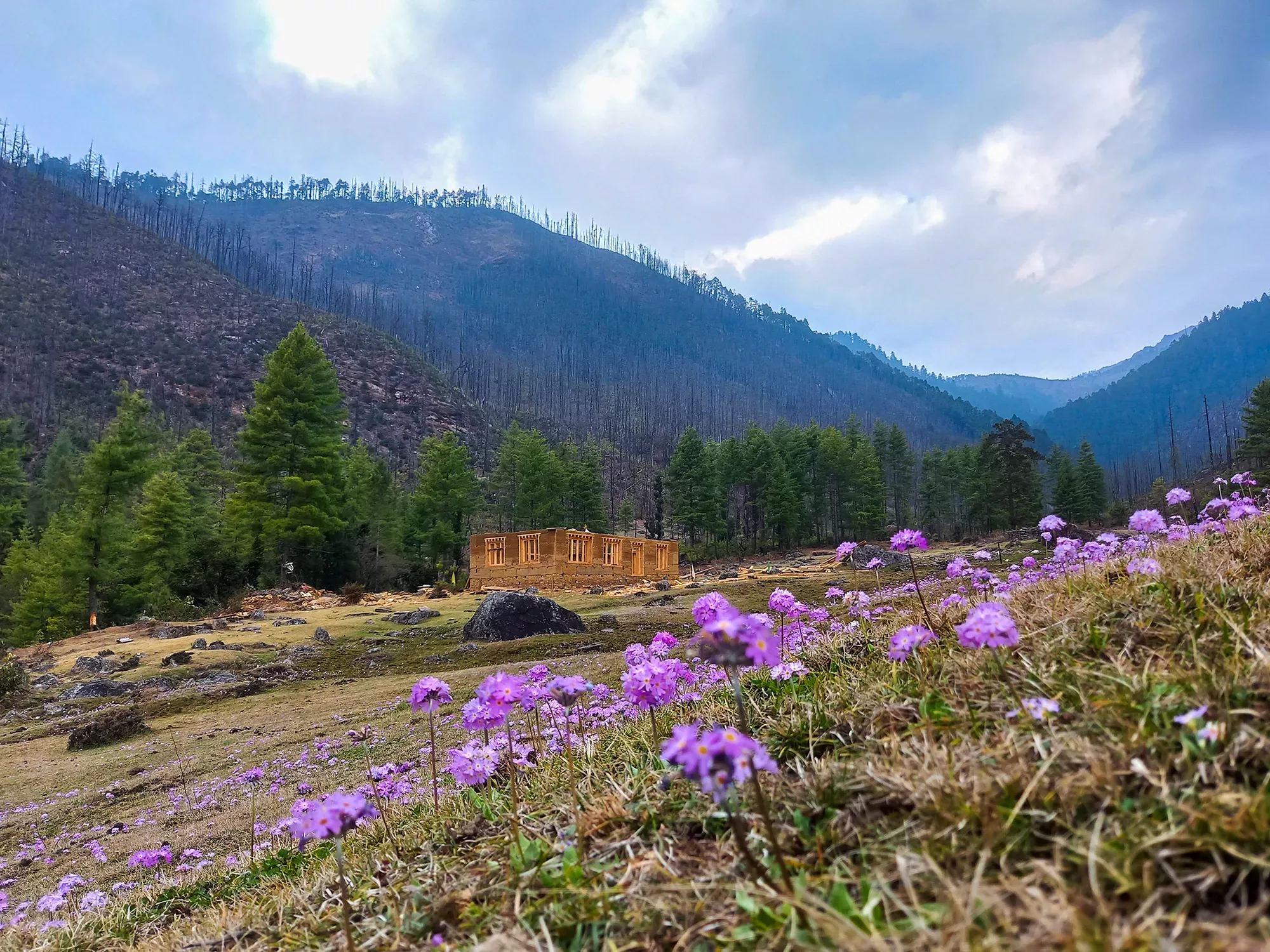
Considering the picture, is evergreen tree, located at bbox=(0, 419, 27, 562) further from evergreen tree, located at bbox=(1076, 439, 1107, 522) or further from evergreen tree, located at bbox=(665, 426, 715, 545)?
evergreen tree, located at bbox=(1076, 439, 1107, 522)

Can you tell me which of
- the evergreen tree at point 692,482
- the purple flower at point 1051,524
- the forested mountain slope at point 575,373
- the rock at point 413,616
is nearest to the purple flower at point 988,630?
the purple flower at point 1051,524

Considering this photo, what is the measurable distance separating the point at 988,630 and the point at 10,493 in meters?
54.5

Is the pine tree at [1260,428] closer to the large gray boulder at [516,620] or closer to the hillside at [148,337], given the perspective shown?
the large gray boulder at [516,620]

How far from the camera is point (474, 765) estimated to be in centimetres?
279

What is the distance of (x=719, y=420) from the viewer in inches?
5807

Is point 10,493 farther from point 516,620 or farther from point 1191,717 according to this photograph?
point 1191,717

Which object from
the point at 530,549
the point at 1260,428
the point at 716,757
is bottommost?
the point at 530,549

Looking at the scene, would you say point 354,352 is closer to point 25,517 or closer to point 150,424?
point 150,424

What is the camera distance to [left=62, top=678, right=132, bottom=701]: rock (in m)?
11.0

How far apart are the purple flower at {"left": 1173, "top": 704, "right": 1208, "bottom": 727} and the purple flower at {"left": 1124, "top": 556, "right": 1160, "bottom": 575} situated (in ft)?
4.52

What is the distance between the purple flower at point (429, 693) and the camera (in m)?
2.65

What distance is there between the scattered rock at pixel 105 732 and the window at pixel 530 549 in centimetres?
2210

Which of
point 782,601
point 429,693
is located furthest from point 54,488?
point 782,601

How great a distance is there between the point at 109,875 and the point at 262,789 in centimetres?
126
